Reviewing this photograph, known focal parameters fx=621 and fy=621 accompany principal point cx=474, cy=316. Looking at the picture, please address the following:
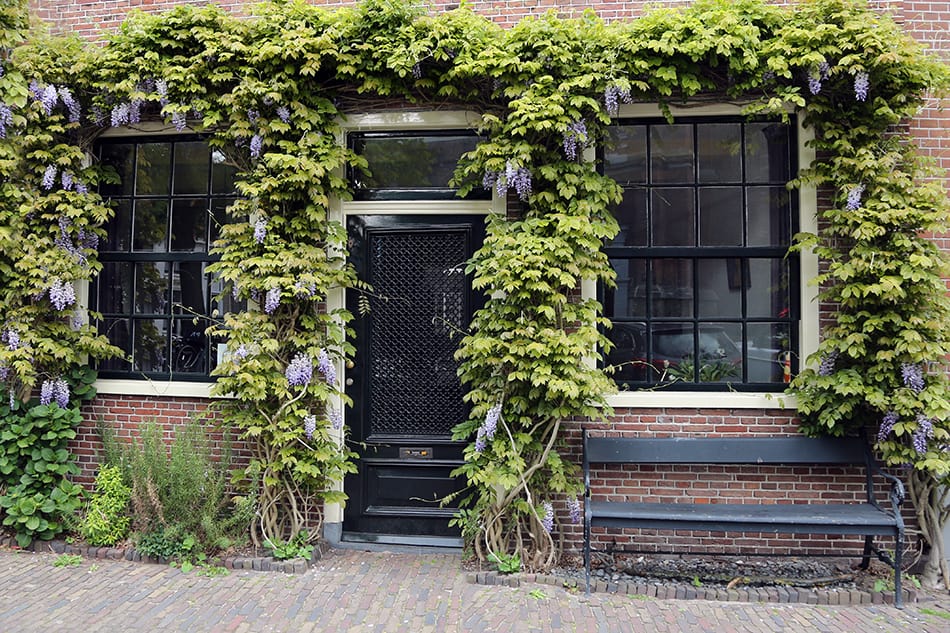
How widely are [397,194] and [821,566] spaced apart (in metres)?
4.45

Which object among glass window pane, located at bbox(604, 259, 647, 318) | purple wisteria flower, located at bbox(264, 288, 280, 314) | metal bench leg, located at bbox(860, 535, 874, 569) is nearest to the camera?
metal bench leg, located at bbox(860, 535, 874, 569)

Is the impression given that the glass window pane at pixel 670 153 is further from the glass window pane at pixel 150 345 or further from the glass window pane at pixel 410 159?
the glass window pane at pixel 150 345

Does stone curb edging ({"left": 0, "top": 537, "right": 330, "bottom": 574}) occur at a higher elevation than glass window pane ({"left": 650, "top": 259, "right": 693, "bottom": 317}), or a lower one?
lower

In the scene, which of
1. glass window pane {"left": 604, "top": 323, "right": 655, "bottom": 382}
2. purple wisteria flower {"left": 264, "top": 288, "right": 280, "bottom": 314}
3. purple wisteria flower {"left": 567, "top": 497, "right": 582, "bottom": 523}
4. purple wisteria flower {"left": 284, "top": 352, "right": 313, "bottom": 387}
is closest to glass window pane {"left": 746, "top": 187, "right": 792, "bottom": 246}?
glass window pane {"left": 604, "top": 323, "right": 655, "bottom": 382}

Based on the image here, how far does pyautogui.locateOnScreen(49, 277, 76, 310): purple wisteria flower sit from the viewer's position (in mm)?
5219

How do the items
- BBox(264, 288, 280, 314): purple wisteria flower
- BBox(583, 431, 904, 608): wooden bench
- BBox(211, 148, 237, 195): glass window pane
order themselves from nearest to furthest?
BBox(583, 431, 904, 608): wooden bench → BBox(264, 288, 280, 314): purple wisteria flower → BBox(211, 148, 237, 195): glass window pane

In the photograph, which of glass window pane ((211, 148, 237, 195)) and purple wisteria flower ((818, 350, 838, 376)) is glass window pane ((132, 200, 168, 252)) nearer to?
glass window pane ((211, 148, 237, 195))

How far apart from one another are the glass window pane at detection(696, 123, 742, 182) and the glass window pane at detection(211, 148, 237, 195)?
4.05 m

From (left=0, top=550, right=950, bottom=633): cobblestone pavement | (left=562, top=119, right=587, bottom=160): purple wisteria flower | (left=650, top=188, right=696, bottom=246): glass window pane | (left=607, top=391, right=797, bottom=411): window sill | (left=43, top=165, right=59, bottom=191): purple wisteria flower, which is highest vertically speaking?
(left=562, top=119, right=587, bottom=160): purple wisteria flower

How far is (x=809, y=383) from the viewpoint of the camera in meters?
A: 4.71

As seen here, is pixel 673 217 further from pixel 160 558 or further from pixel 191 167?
pixel 160 558

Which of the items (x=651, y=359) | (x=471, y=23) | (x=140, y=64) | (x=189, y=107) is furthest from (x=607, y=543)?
(x=140, y=64)

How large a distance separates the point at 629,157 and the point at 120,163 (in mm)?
4661

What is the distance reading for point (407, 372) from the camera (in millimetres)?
5270
